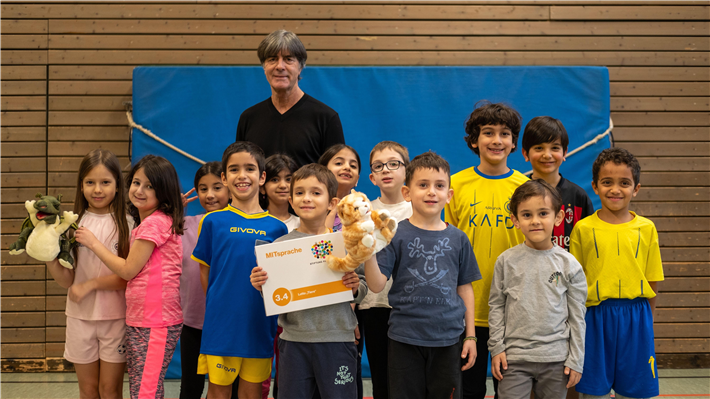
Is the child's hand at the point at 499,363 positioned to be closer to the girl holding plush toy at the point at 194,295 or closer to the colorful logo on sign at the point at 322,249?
the colorful logo on sign at the point at 322,249

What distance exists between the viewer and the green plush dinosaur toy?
2.31 m

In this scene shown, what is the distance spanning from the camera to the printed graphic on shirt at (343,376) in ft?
6.46

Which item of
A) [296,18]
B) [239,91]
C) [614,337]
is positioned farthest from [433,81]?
[614,337]

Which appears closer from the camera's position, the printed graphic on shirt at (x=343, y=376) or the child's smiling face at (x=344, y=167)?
the printed graphic on shirt at (x=343, y=376)

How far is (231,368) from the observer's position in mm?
2180

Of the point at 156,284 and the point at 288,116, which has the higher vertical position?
the point at 288,116

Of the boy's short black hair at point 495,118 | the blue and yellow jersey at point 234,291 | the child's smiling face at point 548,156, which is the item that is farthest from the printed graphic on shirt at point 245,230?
the child's smiling face at point 548,156

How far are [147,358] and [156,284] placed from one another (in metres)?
0.35

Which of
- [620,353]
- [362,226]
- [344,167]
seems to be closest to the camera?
[362,226]

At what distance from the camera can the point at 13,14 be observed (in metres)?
4.32

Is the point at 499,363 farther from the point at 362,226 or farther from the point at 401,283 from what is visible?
the point at 362,226

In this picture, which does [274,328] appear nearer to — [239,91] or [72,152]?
[239,91]

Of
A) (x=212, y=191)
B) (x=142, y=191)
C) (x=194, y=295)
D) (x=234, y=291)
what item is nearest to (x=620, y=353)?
(x=234, y=291)

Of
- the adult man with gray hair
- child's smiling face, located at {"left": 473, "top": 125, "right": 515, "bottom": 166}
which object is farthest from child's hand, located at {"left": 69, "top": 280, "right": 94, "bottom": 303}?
child's smiling face, located at {"left": 473, "top": 125, "right": 515, "bottom": 166}
